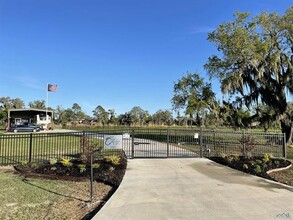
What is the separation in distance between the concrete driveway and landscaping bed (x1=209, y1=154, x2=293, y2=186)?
1.64 feet

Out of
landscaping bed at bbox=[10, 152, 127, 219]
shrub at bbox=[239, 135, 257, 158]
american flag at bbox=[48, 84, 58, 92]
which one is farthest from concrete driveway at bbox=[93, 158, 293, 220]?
american flag at bbox=[48, 84, 58, 92]

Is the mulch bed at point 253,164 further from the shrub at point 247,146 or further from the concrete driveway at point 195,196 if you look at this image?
the concrete driveway at point 195,196

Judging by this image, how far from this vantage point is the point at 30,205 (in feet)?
19.1

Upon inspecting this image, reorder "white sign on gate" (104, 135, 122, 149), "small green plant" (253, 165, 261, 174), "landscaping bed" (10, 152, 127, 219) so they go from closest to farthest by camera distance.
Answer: "landscaping bed" (10, 152, 127, 219), "white sign on gate" (104, 135, 122, 149), "small green plant" (253, 165, 261, 174)

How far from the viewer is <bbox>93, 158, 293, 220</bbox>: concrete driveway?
502 centimetres

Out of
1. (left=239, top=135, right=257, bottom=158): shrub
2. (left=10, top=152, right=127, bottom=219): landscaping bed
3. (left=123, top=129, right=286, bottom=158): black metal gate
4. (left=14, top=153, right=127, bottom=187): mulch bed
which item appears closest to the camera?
(left=10, top=152, right=127, bottom=219): landscaping bed

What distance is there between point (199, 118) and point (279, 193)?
1756 centimetres

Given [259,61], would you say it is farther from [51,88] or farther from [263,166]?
[51,88]

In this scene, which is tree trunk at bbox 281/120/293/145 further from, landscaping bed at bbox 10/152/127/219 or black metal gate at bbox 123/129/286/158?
landscaping bed at bbox 10/152/127/219

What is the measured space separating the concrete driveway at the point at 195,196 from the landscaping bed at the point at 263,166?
0.50 m

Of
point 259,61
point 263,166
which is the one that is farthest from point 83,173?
point 259,61

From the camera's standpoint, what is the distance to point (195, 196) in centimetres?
617

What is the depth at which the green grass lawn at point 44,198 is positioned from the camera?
17.6 ft

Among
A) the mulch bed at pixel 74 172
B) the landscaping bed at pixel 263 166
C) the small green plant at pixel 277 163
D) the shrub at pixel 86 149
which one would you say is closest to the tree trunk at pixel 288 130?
the landscaping bed at pixel 263 166
